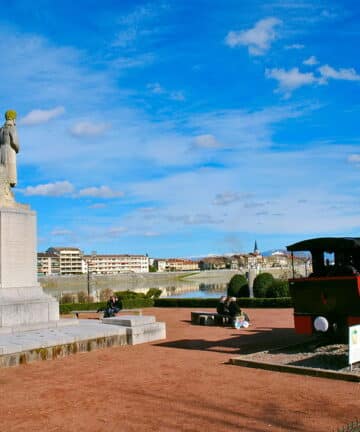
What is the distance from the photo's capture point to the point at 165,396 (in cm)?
764

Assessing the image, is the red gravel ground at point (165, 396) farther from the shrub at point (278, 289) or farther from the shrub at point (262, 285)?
the shrub at point (262, 285)

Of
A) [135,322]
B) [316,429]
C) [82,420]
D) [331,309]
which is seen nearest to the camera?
[316,429]

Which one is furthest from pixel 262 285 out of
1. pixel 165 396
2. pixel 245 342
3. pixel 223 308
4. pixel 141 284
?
pixel 141 284

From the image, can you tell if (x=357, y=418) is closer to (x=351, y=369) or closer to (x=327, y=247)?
(x=351, y=369)

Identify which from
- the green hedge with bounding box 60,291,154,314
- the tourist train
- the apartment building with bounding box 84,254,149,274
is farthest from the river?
the apartment building with bounding box 84,254,149,274

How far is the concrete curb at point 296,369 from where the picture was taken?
830 centimetres

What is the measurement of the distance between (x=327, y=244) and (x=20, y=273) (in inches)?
330

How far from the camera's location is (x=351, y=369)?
8695mm

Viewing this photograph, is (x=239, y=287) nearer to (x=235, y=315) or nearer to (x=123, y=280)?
(x=235, y=315)

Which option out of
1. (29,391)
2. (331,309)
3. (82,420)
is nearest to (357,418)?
(82,420)

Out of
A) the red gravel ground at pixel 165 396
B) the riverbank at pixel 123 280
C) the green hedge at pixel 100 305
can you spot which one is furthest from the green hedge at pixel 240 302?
the riverbank at pixel 123 280

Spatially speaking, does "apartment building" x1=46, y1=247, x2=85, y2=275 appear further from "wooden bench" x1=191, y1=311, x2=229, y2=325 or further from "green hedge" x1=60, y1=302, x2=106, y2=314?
"wooden bench" x1=191, y1=311, x2=229, y2=325

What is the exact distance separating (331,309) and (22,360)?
6.34m

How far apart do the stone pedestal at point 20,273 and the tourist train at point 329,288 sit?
23.0ft
